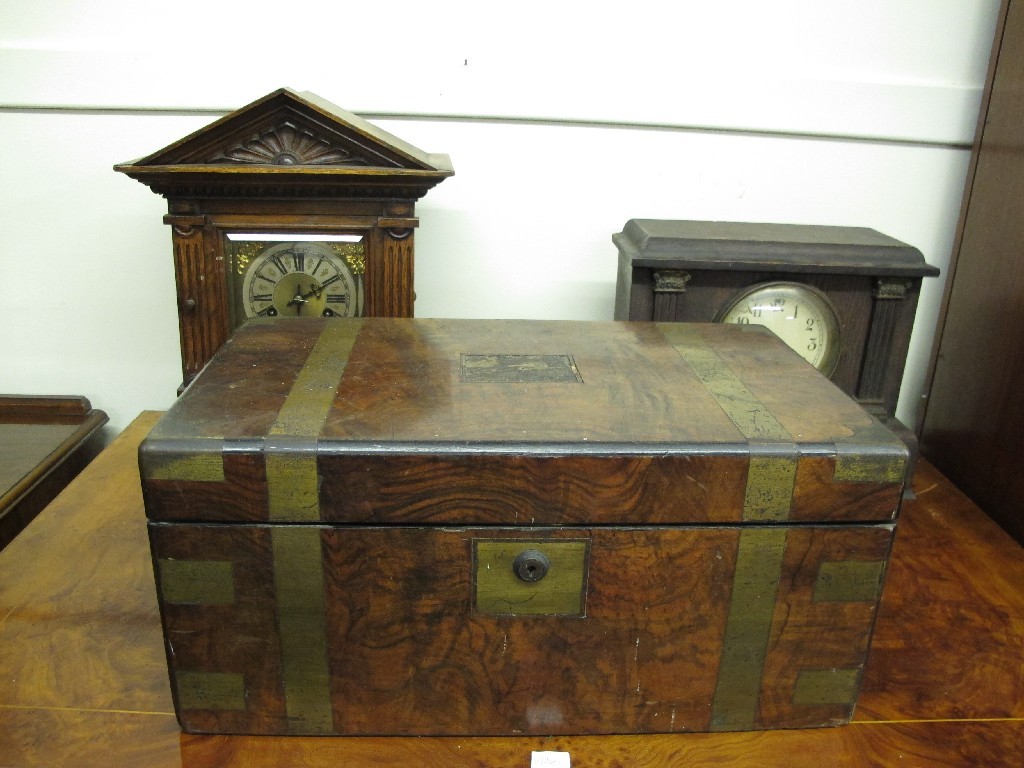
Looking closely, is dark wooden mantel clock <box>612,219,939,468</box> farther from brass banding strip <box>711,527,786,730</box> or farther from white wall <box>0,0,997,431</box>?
brass banding strip <box>711,527,786,730</box>

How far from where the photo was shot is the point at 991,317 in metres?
1.30

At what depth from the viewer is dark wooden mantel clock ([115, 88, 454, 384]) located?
1051mm

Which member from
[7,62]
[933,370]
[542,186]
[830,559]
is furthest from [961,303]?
[7,62]

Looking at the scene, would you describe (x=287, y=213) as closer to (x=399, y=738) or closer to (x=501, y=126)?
(x=501, y=126)

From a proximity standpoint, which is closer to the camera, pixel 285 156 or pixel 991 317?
Result: pixel 285 156

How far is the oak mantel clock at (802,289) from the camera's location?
116cm

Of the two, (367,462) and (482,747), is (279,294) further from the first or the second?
(482,747)

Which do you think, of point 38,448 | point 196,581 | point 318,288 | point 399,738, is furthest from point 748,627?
point 38,448

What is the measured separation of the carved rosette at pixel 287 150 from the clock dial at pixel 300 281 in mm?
114

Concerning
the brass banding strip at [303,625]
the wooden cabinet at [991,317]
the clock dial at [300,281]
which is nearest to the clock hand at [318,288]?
the clock dial at [300,281]

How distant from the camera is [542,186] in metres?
1.40

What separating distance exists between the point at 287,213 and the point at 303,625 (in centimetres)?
59

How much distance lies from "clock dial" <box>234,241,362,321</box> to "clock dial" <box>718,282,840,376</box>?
525 mm

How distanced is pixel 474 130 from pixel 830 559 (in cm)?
90
